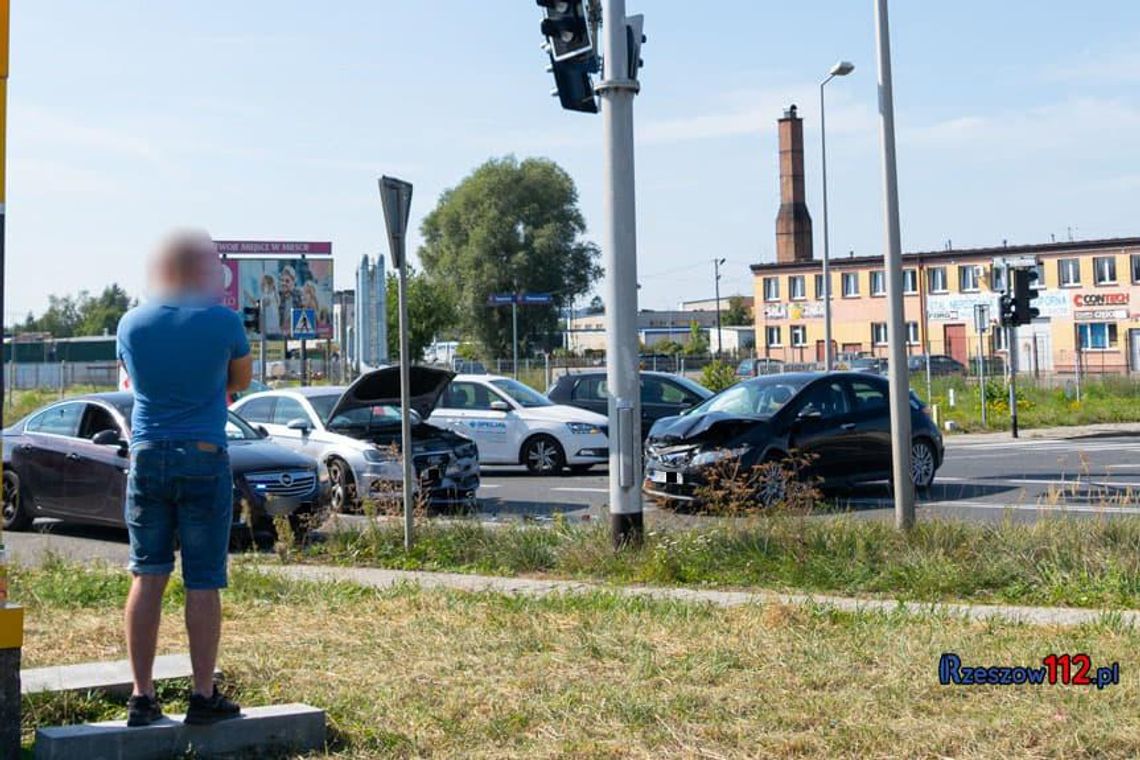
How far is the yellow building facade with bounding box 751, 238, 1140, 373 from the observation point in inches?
2778

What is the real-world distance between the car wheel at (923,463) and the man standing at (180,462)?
13.3 meters

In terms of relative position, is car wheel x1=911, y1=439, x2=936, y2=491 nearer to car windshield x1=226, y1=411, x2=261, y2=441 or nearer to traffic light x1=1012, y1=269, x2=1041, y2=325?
car windshield x1=226, y1=411, x2=261, y2=441

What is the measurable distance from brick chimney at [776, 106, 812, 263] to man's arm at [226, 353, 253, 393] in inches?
3229

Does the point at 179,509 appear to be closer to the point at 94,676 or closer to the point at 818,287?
the point at 94,676

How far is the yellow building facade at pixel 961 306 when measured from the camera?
70.6m

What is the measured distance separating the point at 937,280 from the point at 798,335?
1010 cm

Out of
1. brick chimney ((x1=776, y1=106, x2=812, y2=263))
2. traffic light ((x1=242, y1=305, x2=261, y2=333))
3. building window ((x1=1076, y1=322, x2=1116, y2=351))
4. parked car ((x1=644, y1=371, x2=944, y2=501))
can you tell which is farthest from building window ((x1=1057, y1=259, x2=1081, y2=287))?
parked car ((x1=644, y1=371, x2=944, y2=501))

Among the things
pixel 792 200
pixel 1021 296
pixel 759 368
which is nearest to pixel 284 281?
pixel 759 368

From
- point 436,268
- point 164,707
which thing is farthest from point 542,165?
point 164,707

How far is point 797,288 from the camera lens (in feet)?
275

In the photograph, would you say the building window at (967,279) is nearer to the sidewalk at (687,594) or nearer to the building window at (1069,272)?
the building window at (1069,272)

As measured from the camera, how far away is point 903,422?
1141cm

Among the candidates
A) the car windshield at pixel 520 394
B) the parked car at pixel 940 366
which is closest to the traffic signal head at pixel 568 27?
the car windshield at pixel 520 394

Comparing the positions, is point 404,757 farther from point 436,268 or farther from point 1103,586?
point 436,268
